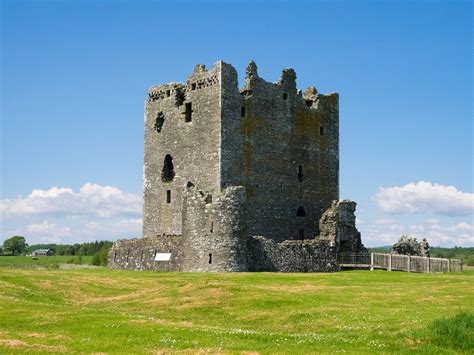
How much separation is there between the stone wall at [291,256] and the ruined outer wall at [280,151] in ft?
17.0

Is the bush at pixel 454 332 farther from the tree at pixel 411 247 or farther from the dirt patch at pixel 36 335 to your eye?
the tree at pixel 411 247

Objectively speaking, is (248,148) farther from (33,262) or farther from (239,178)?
(33,262)

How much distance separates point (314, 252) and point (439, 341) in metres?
30.4

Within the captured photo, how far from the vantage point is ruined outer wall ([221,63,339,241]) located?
2140 inches

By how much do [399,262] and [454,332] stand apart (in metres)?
30.2

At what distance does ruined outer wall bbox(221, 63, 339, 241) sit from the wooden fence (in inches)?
254

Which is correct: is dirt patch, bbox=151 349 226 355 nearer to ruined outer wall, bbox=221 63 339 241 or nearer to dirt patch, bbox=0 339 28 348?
dirt patch, bbox=0 339 28 348

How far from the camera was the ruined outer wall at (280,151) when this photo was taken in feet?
178

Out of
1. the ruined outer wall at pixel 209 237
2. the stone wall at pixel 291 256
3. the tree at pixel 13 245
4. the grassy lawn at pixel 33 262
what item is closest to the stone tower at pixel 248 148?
the ruined outer wall at pixel 209 237

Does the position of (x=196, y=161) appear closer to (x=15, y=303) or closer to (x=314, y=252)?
(x=314, y=252)

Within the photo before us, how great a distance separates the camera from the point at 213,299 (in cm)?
3238

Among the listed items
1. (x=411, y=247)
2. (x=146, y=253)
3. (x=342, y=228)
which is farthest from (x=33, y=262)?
(x=411, y=247)

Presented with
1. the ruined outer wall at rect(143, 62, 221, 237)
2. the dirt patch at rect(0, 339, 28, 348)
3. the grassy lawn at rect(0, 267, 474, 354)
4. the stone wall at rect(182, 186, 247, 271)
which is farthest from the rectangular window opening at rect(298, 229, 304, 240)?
the dirt patch at rect(0, 339, 28, 348)

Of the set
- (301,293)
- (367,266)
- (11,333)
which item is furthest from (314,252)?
(11,333)
